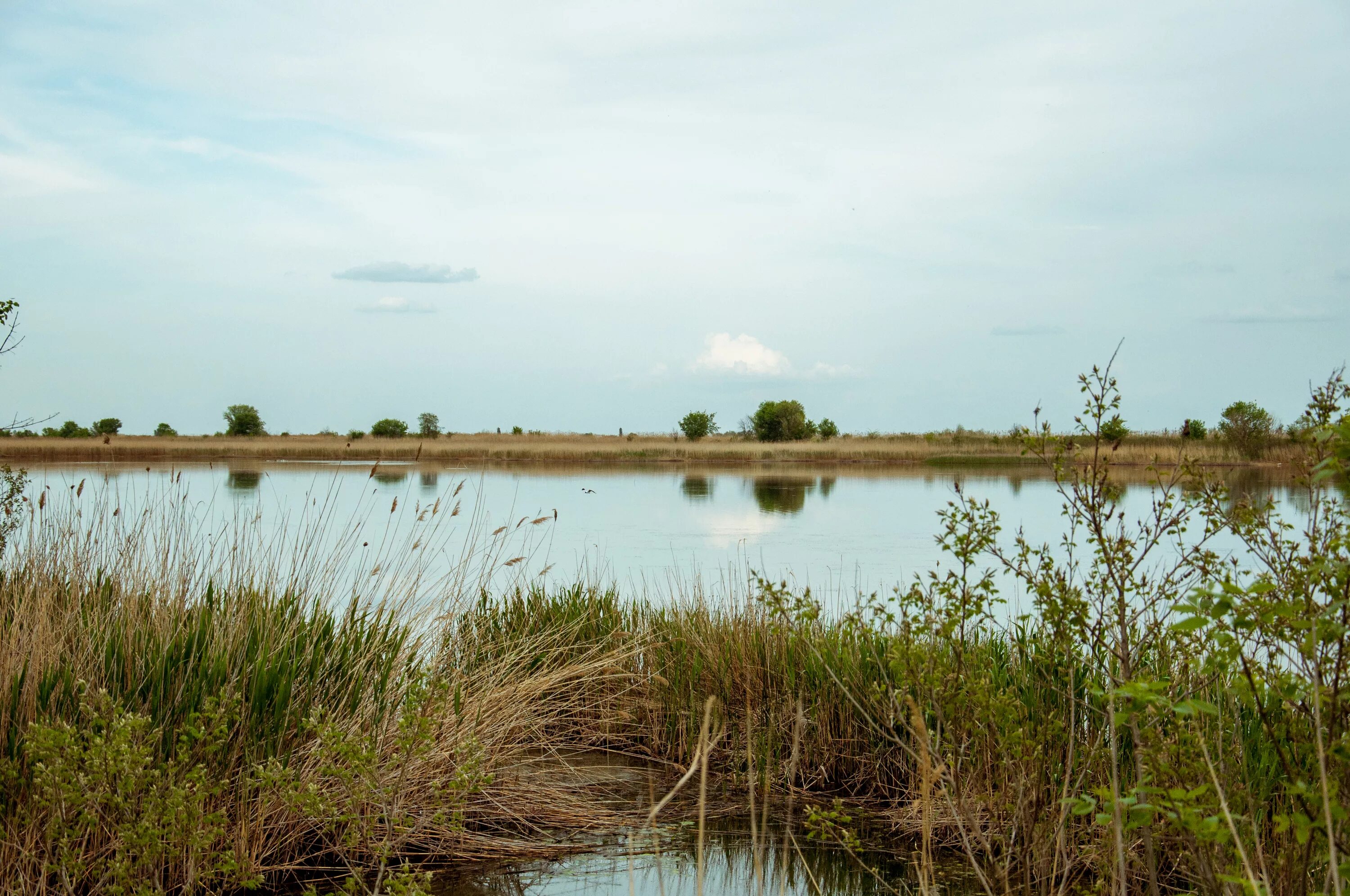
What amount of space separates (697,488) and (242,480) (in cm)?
1460

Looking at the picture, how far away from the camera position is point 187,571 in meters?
4.45

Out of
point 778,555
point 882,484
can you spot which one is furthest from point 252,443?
point 778,555

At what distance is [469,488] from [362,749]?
23.8m

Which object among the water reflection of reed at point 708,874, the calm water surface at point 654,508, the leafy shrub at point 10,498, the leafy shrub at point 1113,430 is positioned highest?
the leafy shrub at point 1113,430

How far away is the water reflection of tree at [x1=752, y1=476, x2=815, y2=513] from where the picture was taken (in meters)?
24.5

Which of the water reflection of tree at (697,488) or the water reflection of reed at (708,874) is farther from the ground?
the water reflection of tree at (697,488)

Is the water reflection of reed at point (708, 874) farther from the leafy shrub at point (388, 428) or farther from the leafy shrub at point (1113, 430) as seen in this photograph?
the leafy shrub at point (388, 428)

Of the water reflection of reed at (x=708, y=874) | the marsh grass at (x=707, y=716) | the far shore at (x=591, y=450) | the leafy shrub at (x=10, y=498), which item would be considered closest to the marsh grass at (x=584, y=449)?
the far shore at (x=591, y=450)

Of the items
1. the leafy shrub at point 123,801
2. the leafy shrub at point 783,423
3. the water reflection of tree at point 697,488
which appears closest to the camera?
the leafy shrub at point 123,801

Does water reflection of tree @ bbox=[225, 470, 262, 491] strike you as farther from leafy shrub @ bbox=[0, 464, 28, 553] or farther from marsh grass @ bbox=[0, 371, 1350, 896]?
marsh grass @ bbox=[0, 371, 1350, 896]

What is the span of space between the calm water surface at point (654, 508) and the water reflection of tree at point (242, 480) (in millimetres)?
157

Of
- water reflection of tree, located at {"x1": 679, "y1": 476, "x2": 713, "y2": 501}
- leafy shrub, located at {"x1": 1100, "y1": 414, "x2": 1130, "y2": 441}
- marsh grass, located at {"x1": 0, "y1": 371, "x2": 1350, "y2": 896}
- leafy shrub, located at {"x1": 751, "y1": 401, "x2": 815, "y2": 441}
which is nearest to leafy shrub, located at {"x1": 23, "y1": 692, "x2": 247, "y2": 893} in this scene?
marsh grass, located at {"x1": 0, "y1": 371, "x2": 1350, "y2": 896}

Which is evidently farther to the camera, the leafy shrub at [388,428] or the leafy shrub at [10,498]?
the leafy shrub at [388,428]

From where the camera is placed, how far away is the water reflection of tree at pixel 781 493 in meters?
24.5
